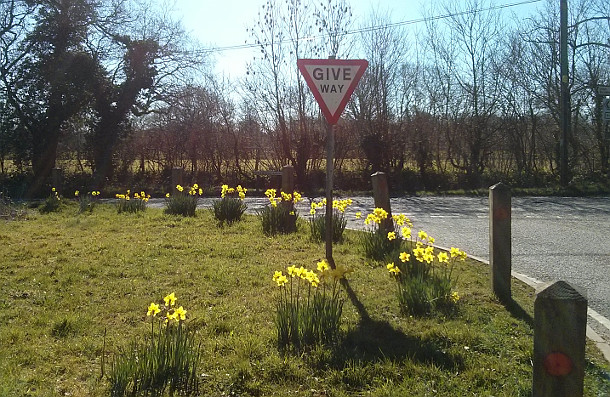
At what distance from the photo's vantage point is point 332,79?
6574mm

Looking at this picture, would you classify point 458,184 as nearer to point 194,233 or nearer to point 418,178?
point 418,178

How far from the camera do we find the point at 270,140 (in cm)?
2333

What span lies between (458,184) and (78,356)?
2028cm

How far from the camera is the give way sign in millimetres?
6547

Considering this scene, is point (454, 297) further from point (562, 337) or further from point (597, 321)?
point (562, 337)

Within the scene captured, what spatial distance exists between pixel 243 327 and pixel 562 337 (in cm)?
281

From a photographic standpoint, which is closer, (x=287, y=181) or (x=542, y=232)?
(x=542, y=232)

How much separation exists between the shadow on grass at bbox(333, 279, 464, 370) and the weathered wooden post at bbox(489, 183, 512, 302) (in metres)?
1.48

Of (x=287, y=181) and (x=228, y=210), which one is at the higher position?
(x=287, y=181)

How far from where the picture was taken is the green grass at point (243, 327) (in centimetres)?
350

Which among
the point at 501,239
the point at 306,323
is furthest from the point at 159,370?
the point at 501,239

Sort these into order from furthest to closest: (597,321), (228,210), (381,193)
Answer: (228,210)
(381,193)
(597,321)

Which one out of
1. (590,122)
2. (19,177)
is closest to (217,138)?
(19,177)

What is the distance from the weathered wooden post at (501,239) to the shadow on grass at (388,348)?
1479 mm
